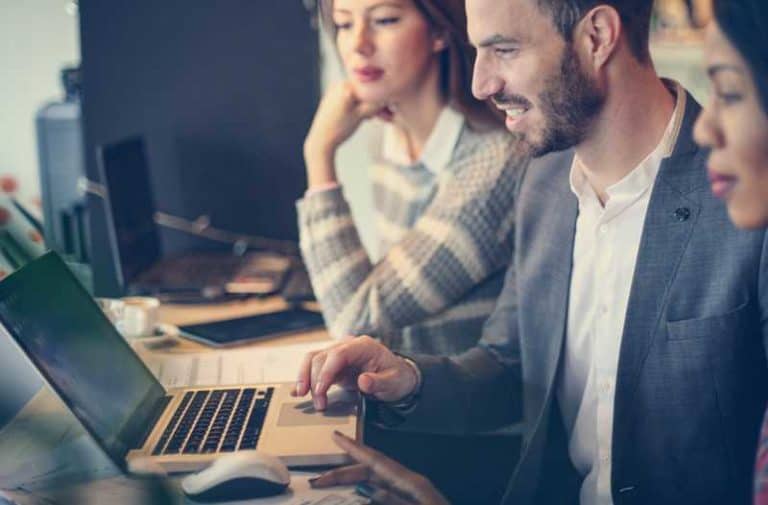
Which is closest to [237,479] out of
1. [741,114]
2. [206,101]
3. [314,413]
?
[314,413]

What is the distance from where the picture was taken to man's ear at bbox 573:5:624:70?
46.6 inches

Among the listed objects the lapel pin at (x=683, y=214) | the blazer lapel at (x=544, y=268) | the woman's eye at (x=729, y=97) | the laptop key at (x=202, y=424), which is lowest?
the laptop key at (x=202, y=424)

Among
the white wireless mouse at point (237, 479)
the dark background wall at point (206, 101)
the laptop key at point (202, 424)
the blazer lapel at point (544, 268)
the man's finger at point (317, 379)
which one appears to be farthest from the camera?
the dark background wall at point (206, 101)

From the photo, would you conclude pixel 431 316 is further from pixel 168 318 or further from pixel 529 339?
pixel 168 318

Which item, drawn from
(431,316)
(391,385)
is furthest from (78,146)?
(391,385)

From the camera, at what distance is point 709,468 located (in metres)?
1.17

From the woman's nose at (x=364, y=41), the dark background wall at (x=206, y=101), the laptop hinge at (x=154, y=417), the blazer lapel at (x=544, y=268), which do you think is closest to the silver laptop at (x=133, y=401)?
the laptop hinge at (x=154, y=417)

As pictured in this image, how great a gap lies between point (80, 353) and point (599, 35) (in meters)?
0.73

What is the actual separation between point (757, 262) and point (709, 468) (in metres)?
0.26

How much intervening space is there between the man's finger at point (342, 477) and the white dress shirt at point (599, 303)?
0.34m

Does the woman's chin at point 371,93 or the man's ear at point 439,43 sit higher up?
the man's ear at point 439,43

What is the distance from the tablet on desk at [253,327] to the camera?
167 cm

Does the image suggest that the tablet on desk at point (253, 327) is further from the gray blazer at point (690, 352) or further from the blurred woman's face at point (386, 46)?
the gray blazer at point (690, 352)

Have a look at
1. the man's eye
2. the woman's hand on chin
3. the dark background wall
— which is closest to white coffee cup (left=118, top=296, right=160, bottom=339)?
the woman's hand on chin
